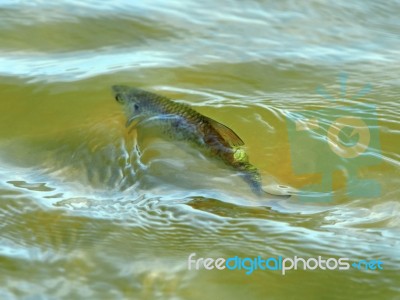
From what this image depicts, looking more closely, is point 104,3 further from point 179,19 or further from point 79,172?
point 79,172

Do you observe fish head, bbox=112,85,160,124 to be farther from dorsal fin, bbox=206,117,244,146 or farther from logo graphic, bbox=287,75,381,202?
logo graphic, bbox=287,75,381,202

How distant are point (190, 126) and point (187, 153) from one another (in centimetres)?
13

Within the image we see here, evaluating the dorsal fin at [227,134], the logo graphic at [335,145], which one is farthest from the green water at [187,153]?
the dorsal fin at [227,134]

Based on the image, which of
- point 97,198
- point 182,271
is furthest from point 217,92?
point 182,271

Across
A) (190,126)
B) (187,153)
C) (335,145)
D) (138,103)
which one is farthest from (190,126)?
(335,145)

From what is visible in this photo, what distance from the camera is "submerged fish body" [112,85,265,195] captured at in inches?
148

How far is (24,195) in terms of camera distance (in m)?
3.72

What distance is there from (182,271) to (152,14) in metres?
3.04

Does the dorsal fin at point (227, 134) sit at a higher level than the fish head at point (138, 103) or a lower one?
lower

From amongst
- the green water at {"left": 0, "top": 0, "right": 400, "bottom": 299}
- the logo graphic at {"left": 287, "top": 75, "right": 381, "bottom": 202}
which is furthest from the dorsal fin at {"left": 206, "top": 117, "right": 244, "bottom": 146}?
the logo graphic at {"left": 287, "top": 75, "right": 381, "bottom": 202}

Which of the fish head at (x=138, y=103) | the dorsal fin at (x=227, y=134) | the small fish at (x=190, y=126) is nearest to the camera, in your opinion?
the small fish at (x=190, y=126)

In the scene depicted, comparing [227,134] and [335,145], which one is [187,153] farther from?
[335,145]

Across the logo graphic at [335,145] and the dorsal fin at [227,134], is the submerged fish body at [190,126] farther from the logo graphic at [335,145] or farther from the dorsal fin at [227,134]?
the logo graphic at [335,145]

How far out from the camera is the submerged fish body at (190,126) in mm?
3754
